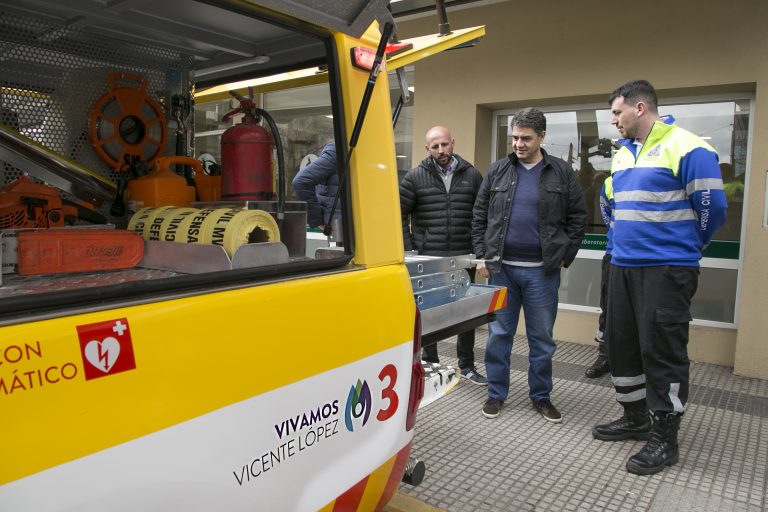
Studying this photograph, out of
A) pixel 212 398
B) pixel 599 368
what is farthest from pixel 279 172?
pixel 599 368

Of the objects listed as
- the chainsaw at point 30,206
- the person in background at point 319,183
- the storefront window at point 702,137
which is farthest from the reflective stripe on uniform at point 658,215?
the chainsaw at point 30,206

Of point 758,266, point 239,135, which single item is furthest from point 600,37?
point 239,135

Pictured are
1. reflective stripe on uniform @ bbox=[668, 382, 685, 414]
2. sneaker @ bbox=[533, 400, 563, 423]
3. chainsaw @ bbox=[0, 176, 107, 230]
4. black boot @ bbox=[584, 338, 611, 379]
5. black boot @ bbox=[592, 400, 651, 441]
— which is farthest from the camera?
black boot @ bbox=[584, 338, 611, 379]

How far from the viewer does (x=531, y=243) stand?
3994 mm

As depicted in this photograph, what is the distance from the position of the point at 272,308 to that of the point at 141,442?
0.42 meters

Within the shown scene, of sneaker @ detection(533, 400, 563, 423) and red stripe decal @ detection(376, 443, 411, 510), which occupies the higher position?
→ red stripe decal @ detection(376, 443, 411, 510)

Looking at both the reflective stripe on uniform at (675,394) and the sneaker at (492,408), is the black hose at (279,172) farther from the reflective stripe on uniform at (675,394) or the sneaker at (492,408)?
the sneaker at (492,408)

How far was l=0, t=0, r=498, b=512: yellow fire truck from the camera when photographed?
1.08 m

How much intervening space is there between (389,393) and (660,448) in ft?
7.48

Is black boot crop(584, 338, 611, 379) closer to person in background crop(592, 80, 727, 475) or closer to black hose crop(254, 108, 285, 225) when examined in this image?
person in background crop(592, 80, 727, 475)

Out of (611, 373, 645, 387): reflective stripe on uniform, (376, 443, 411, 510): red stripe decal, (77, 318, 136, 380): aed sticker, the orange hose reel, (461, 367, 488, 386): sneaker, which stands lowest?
(461, 367, 488, 386): sneaker

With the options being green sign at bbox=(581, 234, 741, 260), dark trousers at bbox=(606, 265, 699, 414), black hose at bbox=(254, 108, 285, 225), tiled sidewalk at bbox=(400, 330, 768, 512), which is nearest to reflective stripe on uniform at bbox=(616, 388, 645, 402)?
dark trousers at bbox=(606, 265, 699, 414)

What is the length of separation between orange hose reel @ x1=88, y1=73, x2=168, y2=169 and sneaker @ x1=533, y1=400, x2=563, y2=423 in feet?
9.99

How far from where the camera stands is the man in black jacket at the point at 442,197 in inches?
182
